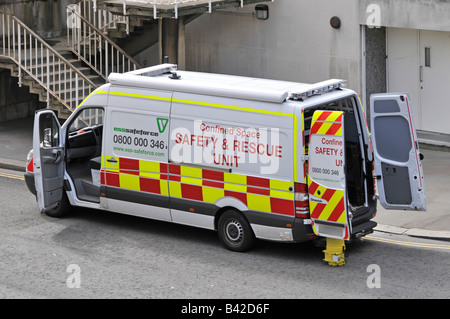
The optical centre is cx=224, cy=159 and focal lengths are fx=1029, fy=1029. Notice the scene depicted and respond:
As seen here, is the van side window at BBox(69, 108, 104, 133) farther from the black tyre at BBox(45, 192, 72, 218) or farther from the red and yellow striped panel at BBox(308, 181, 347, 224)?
the red and yellow striped panel at BBox(308, 181, 347, 224)

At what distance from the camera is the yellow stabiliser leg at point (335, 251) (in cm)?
1178

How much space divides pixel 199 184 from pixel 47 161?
230 cm

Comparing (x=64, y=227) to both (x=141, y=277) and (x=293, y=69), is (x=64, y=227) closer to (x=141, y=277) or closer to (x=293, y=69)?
(x=141, y=277)

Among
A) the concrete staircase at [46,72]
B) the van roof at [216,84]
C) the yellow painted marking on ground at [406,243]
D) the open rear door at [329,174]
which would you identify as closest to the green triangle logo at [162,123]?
the van roof at [216,84]

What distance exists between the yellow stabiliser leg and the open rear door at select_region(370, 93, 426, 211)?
108 cm

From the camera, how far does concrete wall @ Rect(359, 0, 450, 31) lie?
1669 centimetres

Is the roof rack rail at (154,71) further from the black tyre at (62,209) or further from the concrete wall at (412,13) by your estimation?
the concrete wall at (412,13)

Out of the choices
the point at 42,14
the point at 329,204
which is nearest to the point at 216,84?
the point at 329,204

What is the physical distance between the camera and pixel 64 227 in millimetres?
13594

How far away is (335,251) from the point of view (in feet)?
38.7

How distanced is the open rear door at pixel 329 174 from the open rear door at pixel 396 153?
1.05 metres

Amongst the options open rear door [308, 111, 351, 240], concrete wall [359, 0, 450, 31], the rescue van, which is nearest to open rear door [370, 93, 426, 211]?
the rescue van

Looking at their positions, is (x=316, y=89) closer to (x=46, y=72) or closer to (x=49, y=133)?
(x=49, y=133)
